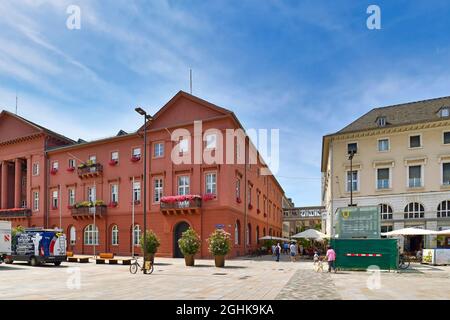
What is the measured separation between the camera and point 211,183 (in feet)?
120

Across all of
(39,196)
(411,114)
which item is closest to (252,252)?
(411,114)

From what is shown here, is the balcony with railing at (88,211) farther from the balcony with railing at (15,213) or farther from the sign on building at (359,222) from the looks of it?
the sign on building at (359,222)

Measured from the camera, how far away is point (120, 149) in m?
43.2

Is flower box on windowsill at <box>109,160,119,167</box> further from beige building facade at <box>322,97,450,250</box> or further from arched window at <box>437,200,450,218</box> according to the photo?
arched window at <box>437,200,450,218</box>

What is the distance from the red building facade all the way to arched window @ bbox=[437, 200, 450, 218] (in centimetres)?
1883

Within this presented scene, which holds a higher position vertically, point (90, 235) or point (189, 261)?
point (189, 261)

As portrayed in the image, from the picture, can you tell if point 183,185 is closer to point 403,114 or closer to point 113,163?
point 113,163

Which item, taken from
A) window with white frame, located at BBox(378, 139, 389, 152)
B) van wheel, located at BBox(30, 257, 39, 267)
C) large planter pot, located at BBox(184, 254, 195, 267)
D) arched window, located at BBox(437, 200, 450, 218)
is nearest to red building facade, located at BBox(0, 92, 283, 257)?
large planter pot, located at BBox(184, 254, 195, 267)

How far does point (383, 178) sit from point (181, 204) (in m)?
22.0

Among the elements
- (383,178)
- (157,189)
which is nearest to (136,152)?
(157,189)

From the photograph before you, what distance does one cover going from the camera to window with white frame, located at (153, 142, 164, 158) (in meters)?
39.7

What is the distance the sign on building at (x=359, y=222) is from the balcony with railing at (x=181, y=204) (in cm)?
1359
